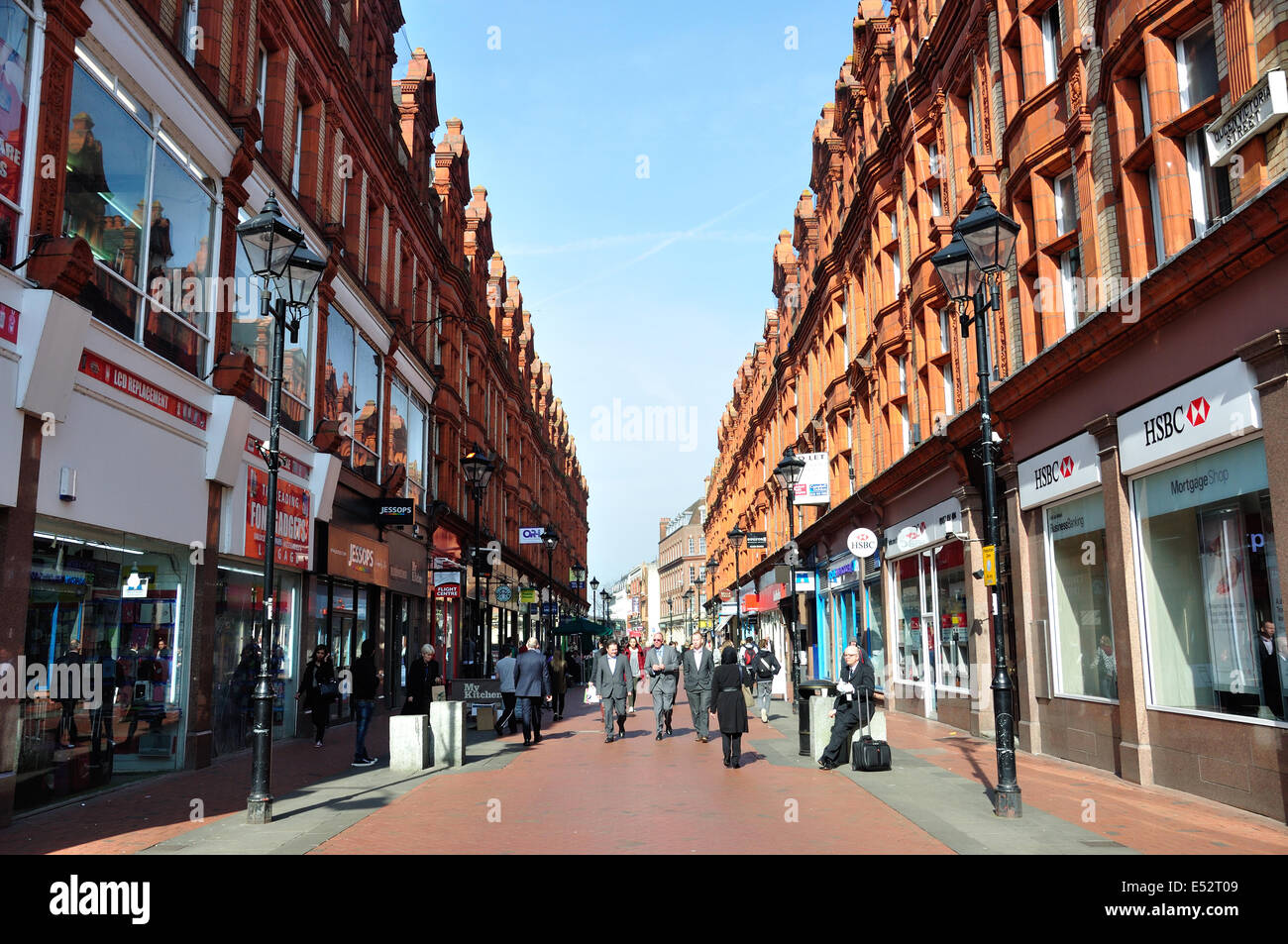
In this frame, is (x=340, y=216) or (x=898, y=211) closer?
(x=340, y=216)

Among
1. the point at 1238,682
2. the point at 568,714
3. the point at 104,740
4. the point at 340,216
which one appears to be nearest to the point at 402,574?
the point at 568,714

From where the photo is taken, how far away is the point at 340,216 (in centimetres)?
2264

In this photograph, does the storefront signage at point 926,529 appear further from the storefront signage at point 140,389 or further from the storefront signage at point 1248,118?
the storefront signage at point 140,389

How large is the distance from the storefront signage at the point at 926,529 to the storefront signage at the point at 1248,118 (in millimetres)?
9540

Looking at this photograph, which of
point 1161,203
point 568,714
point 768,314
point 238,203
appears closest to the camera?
point 1161,203

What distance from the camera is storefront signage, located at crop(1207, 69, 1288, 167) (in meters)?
9.24

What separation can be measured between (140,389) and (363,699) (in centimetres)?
553

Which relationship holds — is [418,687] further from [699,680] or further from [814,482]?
[814,482]

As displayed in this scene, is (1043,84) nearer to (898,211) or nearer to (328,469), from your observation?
(898,211)

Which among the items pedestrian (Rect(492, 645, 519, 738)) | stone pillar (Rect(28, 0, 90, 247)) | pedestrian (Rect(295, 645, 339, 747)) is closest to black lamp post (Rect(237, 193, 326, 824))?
stone pillar (Rect(28, 0, 90, 247))

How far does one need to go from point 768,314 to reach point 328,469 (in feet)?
115

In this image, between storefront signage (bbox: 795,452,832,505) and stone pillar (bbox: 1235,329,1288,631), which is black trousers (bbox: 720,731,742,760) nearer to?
stone pillar (bbox: 1235,329,1288,631)

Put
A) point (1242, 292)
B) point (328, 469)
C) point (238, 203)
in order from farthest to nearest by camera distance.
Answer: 1. point (328, 469)
2. point (238, 203)
3. point (1242, 292)

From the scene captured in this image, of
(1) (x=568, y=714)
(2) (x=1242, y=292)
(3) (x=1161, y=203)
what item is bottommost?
(1) (x=568, y=714)
